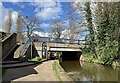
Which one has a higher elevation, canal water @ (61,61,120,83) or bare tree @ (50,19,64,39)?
bare tree @ (50,19,64,39)

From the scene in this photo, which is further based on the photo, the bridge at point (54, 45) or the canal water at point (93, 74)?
the bridge at point (54, 45)

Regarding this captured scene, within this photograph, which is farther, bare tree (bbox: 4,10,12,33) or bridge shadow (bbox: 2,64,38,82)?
bare tree (bbox: 4,10,12,33)

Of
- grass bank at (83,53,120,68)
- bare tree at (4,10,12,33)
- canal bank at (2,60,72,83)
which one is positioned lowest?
grass bank at (83,53,120,68)

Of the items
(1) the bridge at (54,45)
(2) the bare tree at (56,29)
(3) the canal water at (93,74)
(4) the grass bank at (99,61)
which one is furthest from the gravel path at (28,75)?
(2) the bare tree at (56,29)

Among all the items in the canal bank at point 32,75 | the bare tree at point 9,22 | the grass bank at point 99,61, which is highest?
the bare tree at point 9,22

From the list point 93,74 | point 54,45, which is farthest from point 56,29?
point 93,74

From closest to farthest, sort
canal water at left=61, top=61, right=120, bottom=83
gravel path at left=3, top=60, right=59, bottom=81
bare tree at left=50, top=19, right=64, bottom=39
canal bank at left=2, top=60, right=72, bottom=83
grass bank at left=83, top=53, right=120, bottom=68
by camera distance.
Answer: canal bank at left=2, top=60, right=72, bottom=83, gravel path at left=3, top=60, right=59, bottom=81, canal water at left=61, top=61, right=120, bottom=83, grass bank at left=83, top=53, right=120, bottom=68, bare tree at left=50, top=19, right=64, bottom=39

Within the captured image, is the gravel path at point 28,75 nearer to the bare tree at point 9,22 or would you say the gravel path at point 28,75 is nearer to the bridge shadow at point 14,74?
the bridge shadow at point 14,74

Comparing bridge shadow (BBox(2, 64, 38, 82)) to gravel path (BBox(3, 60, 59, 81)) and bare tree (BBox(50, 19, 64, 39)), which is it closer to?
gravel path (BBox(3, 60, 59, 81))

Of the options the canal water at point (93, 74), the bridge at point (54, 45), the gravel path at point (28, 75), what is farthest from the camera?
the bridge at point (54, 45)

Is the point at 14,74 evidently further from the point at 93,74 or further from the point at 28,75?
the point at 93,74

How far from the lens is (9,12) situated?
56594 mm

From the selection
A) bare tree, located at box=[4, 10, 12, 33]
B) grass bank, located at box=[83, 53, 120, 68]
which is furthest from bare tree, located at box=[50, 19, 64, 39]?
grass bank, located at box=[83, 53, 120, 68]

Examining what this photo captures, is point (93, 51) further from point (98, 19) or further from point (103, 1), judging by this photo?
point (103, 1)
